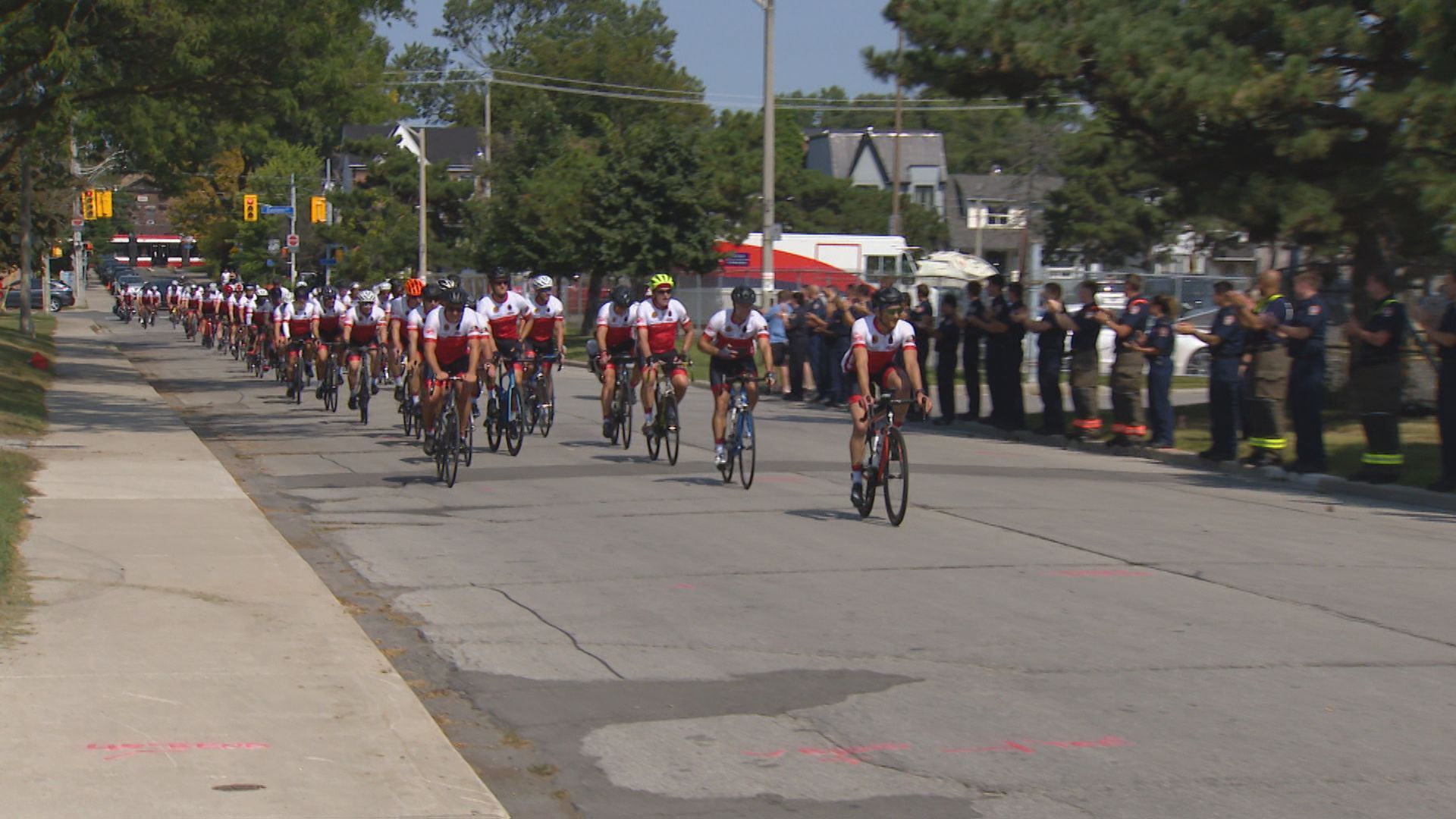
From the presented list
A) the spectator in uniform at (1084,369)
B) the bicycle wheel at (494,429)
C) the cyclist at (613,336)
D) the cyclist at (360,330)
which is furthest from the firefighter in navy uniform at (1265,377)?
the cyclist at (360,330)

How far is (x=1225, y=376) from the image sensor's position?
1820 cm

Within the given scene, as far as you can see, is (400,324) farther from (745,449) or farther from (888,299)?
(888,299)

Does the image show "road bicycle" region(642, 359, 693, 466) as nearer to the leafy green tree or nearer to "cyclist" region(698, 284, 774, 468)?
"cyclist" region(698, 284, 774, 468)

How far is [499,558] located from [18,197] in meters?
49.6

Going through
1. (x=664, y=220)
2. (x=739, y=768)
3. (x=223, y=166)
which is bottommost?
(x=739, y=768)

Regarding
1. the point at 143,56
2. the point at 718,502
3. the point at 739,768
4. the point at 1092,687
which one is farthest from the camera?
the point at 143,56

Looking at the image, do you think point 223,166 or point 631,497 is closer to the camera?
point 631,497

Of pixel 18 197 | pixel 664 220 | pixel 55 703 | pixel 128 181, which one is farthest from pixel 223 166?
pixel 55 703

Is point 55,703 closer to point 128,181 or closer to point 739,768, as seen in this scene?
point 739,768

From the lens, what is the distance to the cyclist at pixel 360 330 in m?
23.2

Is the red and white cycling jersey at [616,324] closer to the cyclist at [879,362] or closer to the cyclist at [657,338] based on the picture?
the cyclist at [657,338]

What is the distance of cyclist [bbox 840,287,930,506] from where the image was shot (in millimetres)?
13102

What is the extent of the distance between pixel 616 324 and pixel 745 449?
395 centimetres

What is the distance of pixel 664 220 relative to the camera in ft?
166
